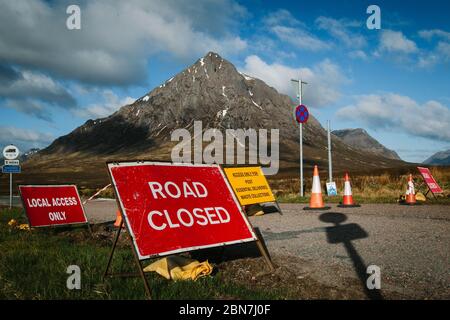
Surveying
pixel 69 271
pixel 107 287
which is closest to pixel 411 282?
pixel 107 287

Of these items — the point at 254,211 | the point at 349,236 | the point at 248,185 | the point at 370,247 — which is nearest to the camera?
the point at 370,247

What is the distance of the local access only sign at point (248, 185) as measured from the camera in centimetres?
1140

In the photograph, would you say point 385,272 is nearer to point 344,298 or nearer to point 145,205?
point 344,298

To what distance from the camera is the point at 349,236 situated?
A: 7602mm

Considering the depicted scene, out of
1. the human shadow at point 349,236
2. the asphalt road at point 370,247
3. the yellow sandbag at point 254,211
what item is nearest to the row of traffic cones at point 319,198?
the human shadow at point 349,236

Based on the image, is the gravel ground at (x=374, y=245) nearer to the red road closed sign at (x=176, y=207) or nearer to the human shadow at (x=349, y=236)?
the human shadow at (x=349, y=236)

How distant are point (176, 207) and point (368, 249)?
3334mm

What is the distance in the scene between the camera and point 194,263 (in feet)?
16.9

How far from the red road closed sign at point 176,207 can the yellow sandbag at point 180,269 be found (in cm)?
39

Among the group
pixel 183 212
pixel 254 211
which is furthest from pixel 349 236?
pixel 254 211

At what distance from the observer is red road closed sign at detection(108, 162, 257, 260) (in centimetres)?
443

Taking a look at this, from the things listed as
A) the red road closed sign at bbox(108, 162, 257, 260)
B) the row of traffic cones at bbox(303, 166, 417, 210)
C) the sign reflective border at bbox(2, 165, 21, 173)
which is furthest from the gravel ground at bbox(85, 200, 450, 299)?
the sign reflective border at bbox(2, 165, 21, 173)

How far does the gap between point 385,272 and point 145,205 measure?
10.1 feet

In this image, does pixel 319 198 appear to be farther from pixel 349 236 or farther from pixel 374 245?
pixel 374 245
